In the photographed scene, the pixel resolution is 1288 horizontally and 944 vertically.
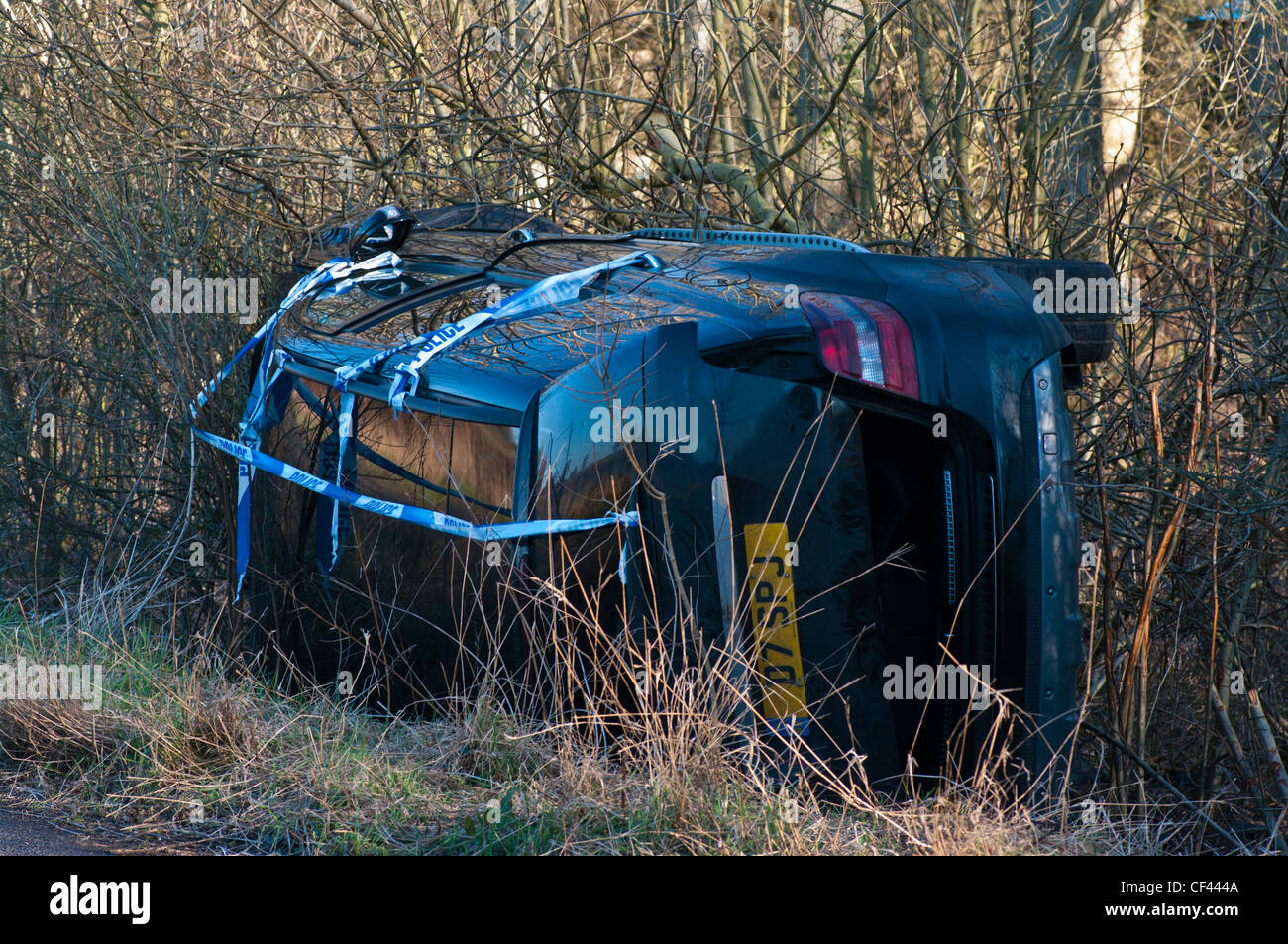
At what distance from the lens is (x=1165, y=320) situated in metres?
5.28

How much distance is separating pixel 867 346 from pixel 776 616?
27.4 inches

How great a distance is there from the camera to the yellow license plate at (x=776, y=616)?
9.93ft

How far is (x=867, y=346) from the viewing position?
9.83 ft

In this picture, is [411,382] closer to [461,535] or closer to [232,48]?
[461,535]

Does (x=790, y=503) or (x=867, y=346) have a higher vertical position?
(x=867, y=346)

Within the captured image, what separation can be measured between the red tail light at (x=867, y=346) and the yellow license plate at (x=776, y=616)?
424 mm

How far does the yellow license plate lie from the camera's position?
3.03 meters

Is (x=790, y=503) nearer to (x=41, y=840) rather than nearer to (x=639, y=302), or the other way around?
(x=639, y=302)

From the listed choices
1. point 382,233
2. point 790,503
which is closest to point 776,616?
point 790,503

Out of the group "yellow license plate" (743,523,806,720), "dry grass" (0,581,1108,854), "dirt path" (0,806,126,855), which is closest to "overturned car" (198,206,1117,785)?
"yellow license plate" (743,523,806,720)

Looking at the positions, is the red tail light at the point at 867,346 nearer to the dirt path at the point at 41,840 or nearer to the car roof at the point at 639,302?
the car roof at the point at 639,302

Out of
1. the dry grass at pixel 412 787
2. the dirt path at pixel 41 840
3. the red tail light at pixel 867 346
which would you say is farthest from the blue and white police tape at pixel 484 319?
the dirt path at pixel 41 840

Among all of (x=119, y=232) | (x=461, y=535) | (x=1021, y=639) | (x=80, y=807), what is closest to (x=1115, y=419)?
(x=1021, y=639)
